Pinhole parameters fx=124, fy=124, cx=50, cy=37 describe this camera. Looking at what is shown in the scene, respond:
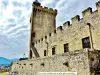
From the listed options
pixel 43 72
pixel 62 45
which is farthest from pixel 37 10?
pixel 43 72

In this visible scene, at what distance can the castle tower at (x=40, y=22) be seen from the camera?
25.4m

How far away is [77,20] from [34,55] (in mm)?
12081

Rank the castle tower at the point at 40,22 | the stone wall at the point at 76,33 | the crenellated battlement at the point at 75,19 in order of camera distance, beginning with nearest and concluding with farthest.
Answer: the stone wall at the point at 76,33, the crenellated battlement at the point at 75,19, the castle tower at the point at 40,22

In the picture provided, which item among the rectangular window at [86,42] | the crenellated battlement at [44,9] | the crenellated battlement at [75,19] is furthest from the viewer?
the crenellated battlement at [44,9]

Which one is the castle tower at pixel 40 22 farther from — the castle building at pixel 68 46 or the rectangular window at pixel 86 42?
the rectangular window at pixel 86 42

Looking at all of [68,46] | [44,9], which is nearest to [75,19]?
[68,46]

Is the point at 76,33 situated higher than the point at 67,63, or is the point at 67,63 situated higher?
the point at 76,33

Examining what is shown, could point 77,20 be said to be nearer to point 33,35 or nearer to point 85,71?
point 85,71

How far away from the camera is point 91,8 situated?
12680 millimetres

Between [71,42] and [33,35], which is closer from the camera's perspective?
[71,42]

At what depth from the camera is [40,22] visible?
2616cm

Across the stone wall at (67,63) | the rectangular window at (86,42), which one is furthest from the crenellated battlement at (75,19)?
the stone wall at (67,63)

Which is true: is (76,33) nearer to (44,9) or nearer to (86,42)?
(86,42)

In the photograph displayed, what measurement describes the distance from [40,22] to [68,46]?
1241 cm
